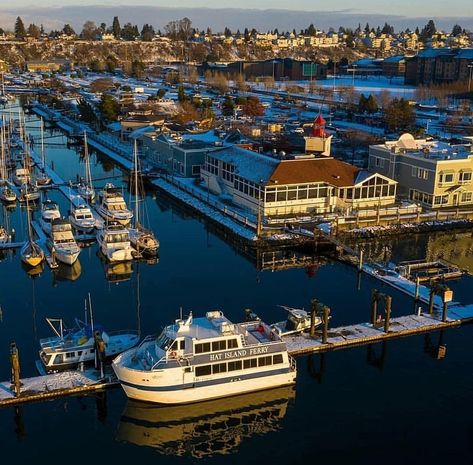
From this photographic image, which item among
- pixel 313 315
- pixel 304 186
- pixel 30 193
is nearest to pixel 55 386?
pixel 313 315

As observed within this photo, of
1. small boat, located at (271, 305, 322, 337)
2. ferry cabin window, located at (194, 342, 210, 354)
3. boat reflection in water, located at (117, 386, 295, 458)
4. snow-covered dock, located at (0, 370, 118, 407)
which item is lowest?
boat reflection in water, located at (117, 386, 295, 458)

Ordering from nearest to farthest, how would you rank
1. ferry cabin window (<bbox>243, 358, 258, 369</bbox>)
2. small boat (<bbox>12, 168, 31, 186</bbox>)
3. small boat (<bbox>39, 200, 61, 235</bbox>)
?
ferry cabin window (<bbox>243, 358, 258, 369</bbox>) < small boat (<bbox>39, 200, 61, 235</bbox>) < small boat (<bbox>12, 168, 31, 186</bbox>)

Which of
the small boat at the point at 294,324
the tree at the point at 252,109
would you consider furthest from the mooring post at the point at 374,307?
the tree at the point at 252,109

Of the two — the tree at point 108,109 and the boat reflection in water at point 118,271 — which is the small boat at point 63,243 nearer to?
the boat reflection in water at point 118,271

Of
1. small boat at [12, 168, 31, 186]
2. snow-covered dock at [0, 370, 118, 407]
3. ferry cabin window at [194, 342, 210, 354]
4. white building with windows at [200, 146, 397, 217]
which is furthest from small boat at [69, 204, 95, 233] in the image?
ferry cabin window at [194, 342, 210, 354]

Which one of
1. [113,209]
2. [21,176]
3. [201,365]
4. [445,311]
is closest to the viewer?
[201,365]

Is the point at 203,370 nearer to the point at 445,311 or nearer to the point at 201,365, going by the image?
the point at 201,365

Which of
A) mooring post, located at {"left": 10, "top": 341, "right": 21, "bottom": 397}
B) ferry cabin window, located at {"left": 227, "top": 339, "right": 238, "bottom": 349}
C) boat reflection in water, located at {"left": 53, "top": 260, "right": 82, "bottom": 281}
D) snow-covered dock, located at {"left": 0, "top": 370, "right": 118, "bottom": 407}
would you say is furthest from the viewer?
boat reflection in water, located at {"left": 53, "top": 260, "right": 82, "bottom": 281}

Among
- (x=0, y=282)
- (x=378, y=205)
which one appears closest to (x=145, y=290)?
(x=0, y=282)

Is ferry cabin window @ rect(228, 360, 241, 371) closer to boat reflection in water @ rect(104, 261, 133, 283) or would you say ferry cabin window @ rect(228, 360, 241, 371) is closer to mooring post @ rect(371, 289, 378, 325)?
mooring post @ rect(371, 289, 378, 325)

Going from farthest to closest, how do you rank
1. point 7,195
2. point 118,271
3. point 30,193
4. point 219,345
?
point 30,193 < point 7,195 < point 118,271 < point 219,345
